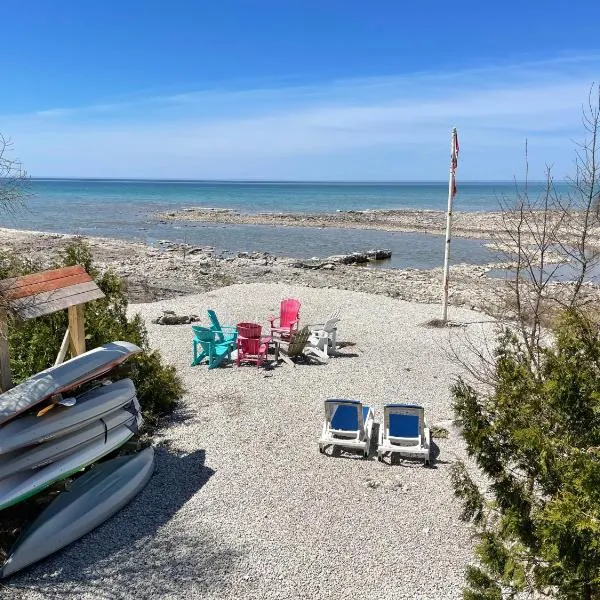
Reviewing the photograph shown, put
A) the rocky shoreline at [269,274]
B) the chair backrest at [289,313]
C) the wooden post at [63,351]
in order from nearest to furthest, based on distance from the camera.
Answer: the wooden post at [63,351], the chair backrest at [289,313], the rocky shoreline at [269,274]

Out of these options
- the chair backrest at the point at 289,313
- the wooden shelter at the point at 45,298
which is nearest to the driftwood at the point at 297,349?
the chair backrest at the point at 289,313

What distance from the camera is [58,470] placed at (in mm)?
7012

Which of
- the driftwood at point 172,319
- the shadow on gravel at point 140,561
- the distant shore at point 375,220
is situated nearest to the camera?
the shadow on gravel at point 140,561

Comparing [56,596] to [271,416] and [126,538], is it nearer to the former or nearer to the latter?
[126,538]

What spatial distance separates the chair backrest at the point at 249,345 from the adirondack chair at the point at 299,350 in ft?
2.59

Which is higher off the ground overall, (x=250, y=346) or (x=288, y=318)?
→ (x=288, y=318)

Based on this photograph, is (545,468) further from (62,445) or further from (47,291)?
(47,291)

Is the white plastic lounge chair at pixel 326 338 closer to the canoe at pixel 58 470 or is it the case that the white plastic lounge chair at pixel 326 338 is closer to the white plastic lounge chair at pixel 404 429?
the white plastic lounge chair at pixel 404 429

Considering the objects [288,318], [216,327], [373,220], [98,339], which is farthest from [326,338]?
[373,220]

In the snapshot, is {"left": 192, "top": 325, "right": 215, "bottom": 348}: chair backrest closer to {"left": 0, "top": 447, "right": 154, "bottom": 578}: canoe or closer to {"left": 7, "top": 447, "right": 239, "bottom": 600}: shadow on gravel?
{"left": 0, "top": 447, "right": 154, "bottom": 578}: canoe

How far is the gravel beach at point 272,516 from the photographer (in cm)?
597

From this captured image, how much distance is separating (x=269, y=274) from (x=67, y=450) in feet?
65.6

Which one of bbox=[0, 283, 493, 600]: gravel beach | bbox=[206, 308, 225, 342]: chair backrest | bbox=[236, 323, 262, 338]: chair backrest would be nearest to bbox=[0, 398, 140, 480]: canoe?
bbox=[0, 283, 493, 600]: gravel beach

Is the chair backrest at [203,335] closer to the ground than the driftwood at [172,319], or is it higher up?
higher up
